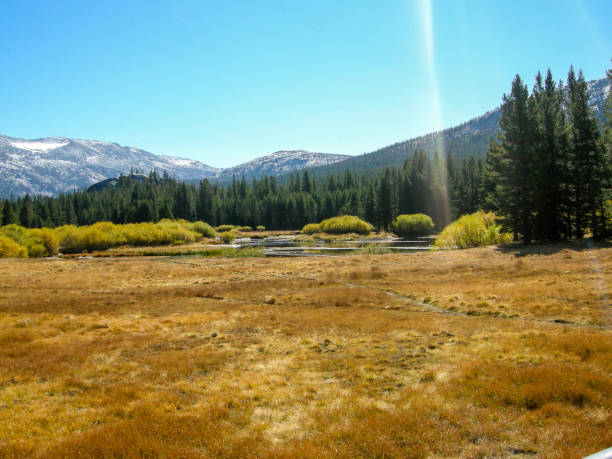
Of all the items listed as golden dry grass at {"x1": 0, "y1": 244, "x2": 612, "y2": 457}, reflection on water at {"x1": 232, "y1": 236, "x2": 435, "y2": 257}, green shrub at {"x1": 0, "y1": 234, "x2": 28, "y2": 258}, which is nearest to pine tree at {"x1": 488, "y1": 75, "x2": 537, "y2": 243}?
reflection on water at {"x1": 232, "y1": 236, "x2": 435, "y2": 257}

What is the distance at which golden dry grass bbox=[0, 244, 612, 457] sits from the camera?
8.23 meters

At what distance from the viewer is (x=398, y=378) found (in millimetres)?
12188

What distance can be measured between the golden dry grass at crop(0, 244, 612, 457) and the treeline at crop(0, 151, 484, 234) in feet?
308

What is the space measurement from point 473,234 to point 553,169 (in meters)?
17.5

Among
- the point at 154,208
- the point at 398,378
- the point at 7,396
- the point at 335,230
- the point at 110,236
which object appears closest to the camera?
the point at 7,396

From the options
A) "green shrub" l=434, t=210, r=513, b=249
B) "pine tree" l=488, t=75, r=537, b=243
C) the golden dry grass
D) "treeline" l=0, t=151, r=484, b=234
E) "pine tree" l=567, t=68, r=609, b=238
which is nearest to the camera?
the golden dry grass

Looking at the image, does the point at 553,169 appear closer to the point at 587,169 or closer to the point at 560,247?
the point at 587,169

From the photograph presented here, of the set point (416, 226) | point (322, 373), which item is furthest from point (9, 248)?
point (416, 226)

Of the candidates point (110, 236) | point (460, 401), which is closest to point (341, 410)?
point (460, 401)

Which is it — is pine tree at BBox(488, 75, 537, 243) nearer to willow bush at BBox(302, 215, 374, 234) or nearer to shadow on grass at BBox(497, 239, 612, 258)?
shadow on grass at BBox(497, 239, 612, 258)

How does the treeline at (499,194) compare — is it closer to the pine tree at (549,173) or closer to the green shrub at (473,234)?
the pine tree at (549,173)

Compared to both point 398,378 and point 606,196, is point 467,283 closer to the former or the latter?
point 398,378

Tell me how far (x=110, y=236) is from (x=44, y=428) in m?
100

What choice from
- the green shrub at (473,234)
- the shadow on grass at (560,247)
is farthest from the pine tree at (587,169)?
the green shrub at (473,234)
